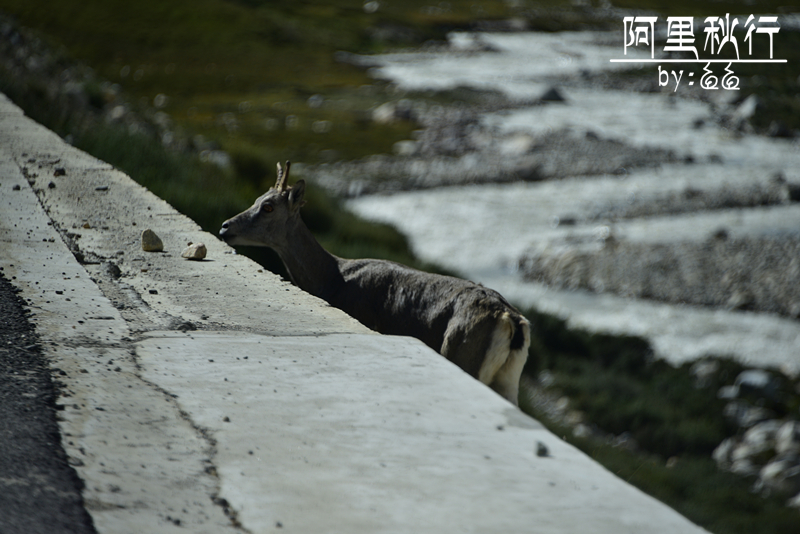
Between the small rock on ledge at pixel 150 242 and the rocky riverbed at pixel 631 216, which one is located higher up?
the small rock on ledge at pixel 150 242

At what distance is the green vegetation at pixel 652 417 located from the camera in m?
8.93

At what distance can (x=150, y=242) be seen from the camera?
5250 millimetres

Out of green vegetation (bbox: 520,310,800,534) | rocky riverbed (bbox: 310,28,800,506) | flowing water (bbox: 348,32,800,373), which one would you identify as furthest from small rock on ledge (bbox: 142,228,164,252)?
flowing water (bbox: 348,32,800,373)

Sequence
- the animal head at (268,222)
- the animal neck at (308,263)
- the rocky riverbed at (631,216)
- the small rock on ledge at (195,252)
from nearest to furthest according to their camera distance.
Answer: the small rock on ledge at (195,252) < the animal neck at (308,263) < the animal head at (268,222) < the rocky riverbed at (631,216)

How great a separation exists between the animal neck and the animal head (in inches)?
2.5

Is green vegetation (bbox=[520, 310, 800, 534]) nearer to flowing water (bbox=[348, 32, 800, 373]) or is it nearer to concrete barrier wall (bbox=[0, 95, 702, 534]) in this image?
flowing water (bbox=[348, 32, 800, 373])

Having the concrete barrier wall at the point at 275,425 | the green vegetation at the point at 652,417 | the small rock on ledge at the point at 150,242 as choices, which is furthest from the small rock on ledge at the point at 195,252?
the green vegetation at the point at 652,417

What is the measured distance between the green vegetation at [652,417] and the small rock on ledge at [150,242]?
4.92m

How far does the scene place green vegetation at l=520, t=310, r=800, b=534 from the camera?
8930mm

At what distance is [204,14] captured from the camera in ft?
140

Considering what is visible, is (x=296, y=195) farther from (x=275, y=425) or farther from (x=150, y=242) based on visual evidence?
(x=275, y=425)

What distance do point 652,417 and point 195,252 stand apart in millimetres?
7971

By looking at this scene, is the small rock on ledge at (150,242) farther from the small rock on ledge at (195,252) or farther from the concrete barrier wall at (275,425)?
the concrete barrier wall at (275,425)

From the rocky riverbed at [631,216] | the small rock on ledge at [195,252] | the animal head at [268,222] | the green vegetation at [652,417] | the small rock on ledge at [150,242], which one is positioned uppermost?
the small rock on ledge at [150,242]
